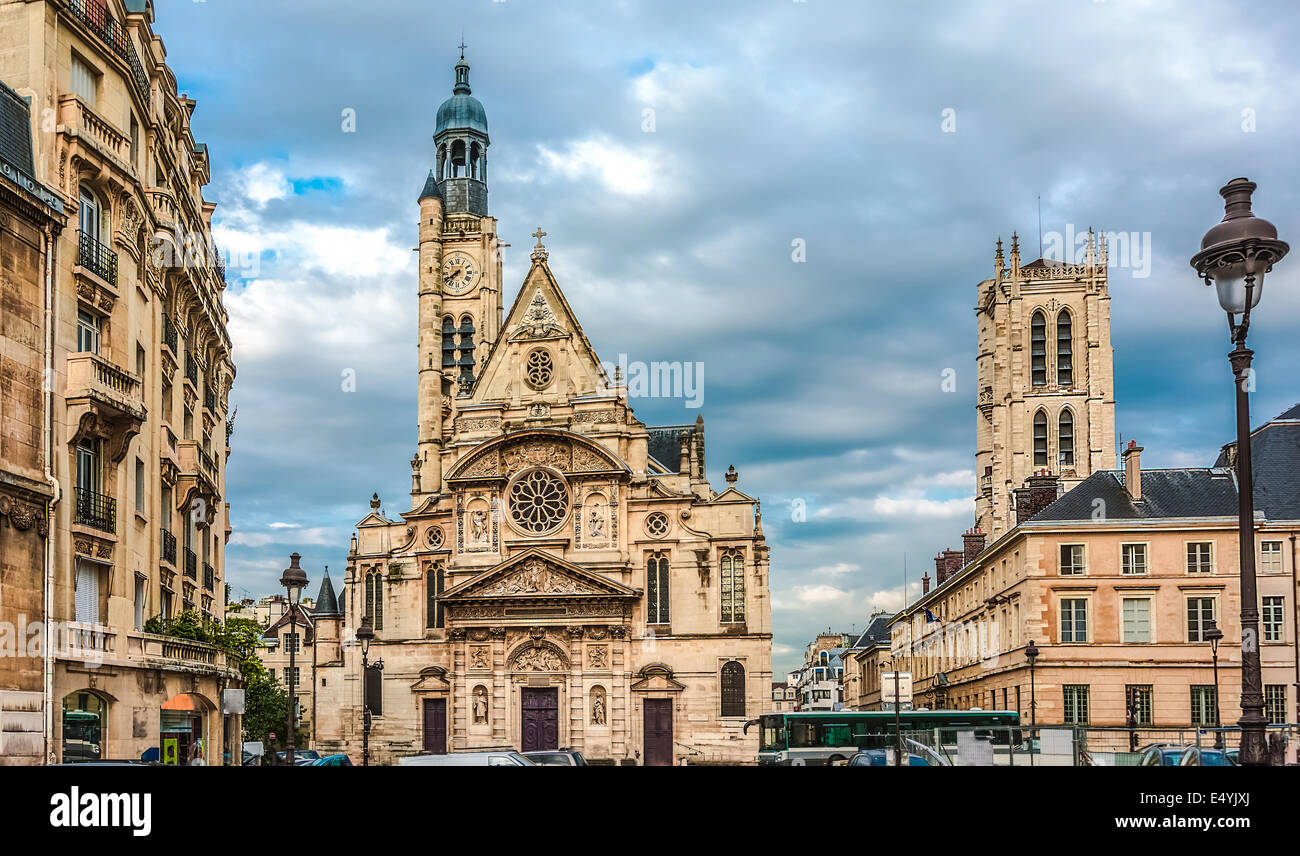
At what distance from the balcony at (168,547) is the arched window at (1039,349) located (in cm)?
5998

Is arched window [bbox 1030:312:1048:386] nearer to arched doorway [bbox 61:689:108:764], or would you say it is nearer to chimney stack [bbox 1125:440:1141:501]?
chimney stack [bbox 1125:440:1141:501]

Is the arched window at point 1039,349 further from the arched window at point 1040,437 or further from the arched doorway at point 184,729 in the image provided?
the arched doorway at point 184,729

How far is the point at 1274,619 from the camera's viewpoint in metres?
41.7

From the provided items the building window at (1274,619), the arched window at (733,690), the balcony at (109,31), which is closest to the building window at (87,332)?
the balcony at (109,31)

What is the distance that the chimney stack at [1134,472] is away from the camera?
44.0 m

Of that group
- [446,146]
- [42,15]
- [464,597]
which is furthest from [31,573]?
[446,146]

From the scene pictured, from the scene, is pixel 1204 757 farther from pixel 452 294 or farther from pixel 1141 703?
pixel 452 294

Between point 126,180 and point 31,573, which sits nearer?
point 31,573

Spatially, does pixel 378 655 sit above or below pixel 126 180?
below

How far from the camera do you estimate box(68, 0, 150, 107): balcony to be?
23.2 metres

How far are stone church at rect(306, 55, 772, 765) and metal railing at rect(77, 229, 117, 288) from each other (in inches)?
1185
